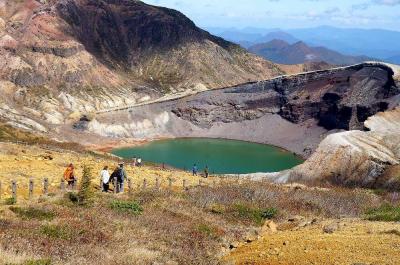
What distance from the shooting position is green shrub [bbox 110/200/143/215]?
2100 centimetres

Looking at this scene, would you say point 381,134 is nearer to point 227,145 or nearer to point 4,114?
point 227,145

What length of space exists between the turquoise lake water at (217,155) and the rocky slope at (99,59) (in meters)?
21.7

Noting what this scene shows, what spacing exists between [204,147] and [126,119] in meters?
21.0

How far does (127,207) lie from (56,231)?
5666mm

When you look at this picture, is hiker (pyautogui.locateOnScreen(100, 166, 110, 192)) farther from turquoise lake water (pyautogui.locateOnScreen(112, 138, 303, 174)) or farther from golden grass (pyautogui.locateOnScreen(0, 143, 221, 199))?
turquoise lake water (pyautogui.locateOnScreen(112, 138, 303, 174))

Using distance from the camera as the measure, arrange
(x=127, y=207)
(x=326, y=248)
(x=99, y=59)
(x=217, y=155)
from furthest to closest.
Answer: (x=99, y=59) < (x=217, y=155) < (x=127, y=207) < (x=326, y=248)

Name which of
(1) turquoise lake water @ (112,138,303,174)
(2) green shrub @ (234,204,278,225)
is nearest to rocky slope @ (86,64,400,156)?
(1) turquoise lake water @ (112,138,303,174)

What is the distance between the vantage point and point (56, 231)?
15.9m

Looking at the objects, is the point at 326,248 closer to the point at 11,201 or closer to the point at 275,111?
the point at 11,201

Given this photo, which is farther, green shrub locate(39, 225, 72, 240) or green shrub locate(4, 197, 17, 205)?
green shrub locate(4, 197, 17, 205)

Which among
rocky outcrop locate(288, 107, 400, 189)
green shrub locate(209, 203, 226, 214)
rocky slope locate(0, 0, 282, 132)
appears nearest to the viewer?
green shrub locate(209, 203, 226, 214)

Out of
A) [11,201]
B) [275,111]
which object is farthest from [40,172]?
[275,111]

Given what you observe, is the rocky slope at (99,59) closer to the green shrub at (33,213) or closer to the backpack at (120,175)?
the backpack at (120,175)

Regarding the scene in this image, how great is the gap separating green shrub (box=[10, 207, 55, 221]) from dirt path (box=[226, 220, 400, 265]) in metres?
6.59
